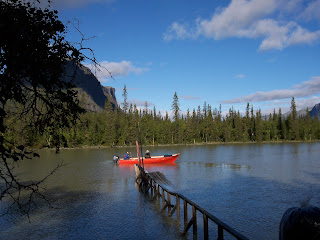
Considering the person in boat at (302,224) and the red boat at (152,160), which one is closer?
the person in boat at (302,224)

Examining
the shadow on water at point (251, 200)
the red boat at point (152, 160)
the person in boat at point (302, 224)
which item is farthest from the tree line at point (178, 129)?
the person in boat at point (302, 224)

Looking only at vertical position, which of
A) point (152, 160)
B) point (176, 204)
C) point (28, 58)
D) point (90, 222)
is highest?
point (28, 58)

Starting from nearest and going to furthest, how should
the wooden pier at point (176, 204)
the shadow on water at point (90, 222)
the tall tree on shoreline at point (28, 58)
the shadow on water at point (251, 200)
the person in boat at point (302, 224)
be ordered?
the person in boat at point (302, 224)
the tall tree on shoreline at point (28, 58)
the wooden pier at point (176, 204)
the shadow on water at point (90, 222)
the shadow on water at point (251, 200)

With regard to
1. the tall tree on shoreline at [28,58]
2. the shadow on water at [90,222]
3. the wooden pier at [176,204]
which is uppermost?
Answer: the tall tree on shoreline at [28,58]

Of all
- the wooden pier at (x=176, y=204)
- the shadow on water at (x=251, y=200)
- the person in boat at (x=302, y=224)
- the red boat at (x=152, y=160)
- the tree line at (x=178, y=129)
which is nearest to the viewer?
the person in boat at (x=302, y=224)

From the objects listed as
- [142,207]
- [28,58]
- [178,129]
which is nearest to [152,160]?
[142,207]

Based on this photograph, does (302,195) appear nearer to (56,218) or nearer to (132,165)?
(56,218)

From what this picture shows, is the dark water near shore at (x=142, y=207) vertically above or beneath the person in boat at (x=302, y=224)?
beneath

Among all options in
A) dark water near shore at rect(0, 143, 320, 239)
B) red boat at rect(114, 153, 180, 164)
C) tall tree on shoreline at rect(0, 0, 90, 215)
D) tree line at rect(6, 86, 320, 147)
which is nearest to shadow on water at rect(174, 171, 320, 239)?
dark water near shore at rect(0, 143, 320, 239)

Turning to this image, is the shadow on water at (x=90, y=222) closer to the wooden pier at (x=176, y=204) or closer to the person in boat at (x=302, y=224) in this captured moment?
the wooden pier at (x=176, y=204)

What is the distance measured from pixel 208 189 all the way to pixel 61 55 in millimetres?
16977

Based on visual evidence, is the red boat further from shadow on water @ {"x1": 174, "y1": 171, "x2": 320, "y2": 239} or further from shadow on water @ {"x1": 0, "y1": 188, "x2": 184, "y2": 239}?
shadow on water @ {"x1": 0, "y1": 188, "x2": 184, "y2": 239}

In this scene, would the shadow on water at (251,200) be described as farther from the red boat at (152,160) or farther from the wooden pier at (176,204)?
the red boat at (152,160)

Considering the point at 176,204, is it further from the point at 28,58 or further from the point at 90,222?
the point at 28,58
